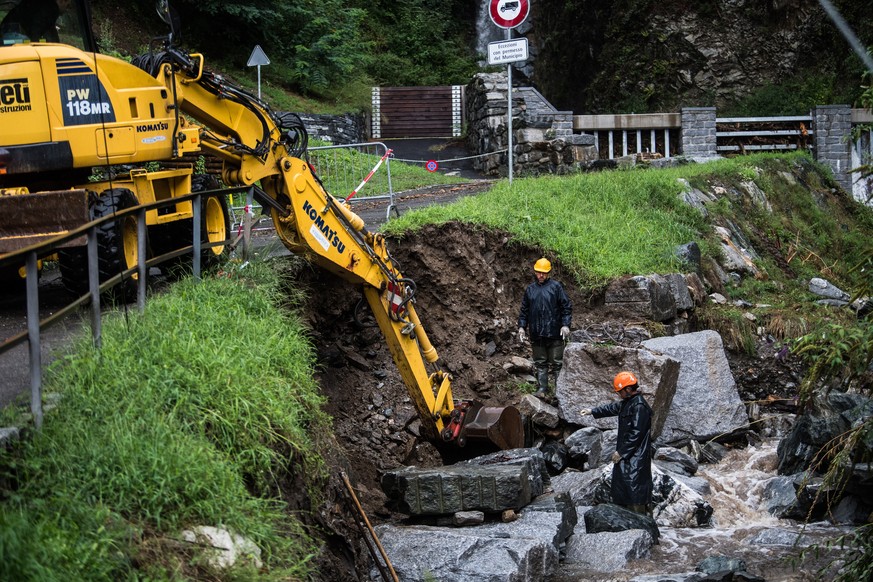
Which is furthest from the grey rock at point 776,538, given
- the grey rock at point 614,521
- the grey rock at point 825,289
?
the grey rock at point 825,289

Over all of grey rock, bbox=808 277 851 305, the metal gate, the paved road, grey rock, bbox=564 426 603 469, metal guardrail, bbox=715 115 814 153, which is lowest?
grey rock, bbox=564 426 603 469

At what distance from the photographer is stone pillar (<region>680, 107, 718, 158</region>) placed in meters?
24.5

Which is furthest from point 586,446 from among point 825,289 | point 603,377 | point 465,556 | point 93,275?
point 825,289

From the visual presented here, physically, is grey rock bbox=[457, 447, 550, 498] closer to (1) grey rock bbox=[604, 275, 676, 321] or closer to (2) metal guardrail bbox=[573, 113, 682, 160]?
(1) grey rock bbox=[604, 275, 676, 321]

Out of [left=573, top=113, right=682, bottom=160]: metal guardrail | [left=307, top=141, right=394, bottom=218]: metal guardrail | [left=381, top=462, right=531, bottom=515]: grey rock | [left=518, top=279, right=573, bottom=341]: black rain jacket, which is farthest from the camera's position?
[left=573, top=113, right=682, bottom=160]: metal guardrail

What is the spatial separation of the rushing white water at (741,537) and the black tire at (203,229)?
481 cm

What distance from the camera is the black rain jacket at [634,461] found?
32.6 feet

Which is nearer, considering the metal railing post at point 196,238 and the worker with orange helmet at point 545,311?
the metal railing post at point 196,238

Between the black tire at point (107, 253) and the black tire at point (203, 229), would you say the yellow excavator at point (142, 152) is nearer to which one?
the black tire at point (107, 253)

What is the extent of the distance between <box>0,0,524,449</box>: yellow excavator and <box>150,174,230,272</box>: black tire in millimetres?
588

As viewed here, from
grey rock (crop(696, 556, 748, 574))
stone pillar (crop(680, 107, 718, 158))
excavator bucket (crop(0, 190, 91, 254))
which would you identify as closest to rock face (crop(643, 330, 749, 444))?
grey rock (crop(696, 556, 748, 574))

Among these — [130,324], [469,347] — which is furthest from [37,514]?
[469,347]

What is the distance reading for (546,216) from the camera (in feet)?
50.3

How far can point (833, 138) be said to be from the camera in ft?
83.9
